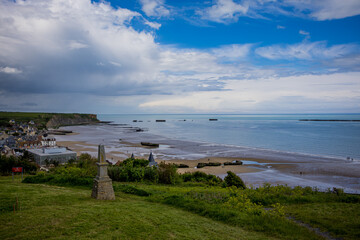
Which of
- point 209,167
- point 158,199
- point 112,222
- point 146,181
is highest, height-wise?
point 112,222

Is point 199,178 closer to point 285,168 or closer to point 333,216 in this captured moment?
point 333,216

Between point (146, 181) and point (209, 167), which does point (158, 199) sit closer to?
point (146, 181)

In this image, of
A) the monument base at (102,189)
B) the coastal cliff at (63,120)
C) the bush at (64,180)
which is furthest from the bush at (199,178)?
the coastal cliff at (63,120)

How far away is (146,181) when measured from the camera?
20.0 m

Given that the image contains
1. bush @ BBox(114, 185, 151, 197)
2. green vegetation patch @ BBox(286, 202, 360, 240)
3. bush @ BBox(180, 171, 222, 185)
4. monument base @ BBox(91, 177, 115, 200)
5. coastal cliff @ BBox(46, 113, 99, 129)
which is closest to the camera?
green vegetation patch @ BBox(286, 202, 360, 240)

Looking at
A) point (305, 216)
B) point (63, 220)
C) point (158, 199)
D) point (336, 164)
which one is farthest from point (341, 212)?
point (336, 164)

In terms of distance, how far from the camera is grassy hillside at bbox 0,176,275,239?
6.81m

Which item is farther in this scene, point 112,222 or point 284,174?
point 284,174

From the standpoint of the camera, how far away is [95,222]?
764 cm

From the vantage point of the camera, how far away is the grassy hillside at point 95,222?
6809 mm

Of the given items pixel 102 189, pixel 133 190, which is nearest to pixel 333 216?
pixel 133 190

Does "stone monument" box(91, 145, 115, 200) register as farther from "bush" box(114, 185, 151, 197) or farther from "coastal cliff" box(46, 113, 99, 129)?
"coastal cliff" box(46, 113, 99, 129)

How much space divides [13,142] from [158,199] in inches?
1989

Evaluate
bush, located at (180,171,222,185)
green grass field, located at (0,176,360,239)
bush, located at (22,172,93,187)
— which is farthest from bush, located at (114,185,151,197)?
bush, located at (180,171,222,185)
